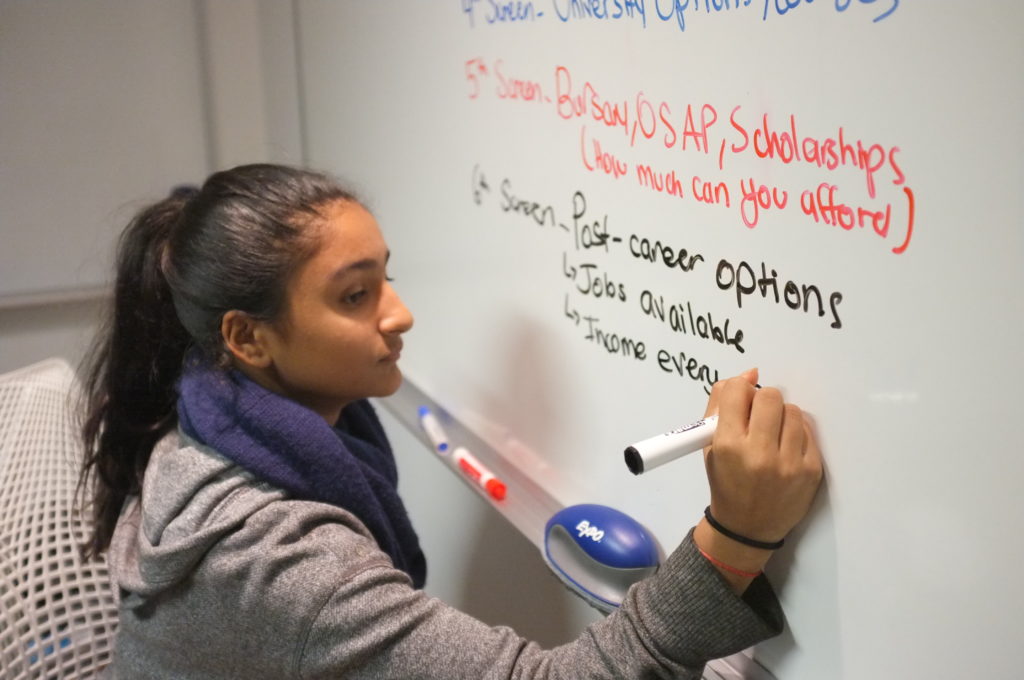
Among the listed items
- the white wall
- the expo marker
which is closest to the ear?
the expo marker

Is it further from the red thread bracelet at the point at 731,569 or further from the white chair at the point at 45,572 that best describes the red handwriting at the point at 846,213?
the white chair at the point at 45,572

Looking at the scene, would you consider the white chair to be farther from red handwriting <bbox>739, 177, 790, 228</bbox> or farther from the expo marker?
red handwriting <bbox>739, 177, 790, 228</bbox>

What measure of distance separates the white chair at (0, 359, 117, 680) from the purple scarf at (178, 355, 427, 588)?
237mm

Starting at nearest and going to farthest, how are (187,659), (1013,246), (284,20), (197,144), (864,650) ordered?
(1013,246), (864,650), (187,659), (284,20), (197,144)

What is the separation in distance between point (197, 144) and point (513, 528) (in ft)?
3.36

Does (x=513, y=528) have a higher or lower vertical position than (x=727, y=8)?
lower

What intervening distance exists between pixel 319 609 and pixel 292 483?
108mm

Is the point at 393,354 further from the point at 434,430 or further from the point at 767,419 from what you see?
the point at 767,419

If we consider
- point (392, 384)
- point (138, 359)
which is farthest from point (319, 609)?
point (138, 359)

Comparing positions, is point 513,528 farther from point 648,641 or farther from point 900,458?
point 900,458

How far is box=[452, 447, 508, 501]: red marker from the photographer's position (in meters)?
0.83

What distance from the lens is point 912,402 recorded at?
0.43m

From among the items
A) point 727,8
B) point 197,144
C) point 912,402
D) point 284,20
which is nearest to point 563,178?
point 727,8

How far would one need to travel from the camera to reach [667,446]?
0.50 meters
